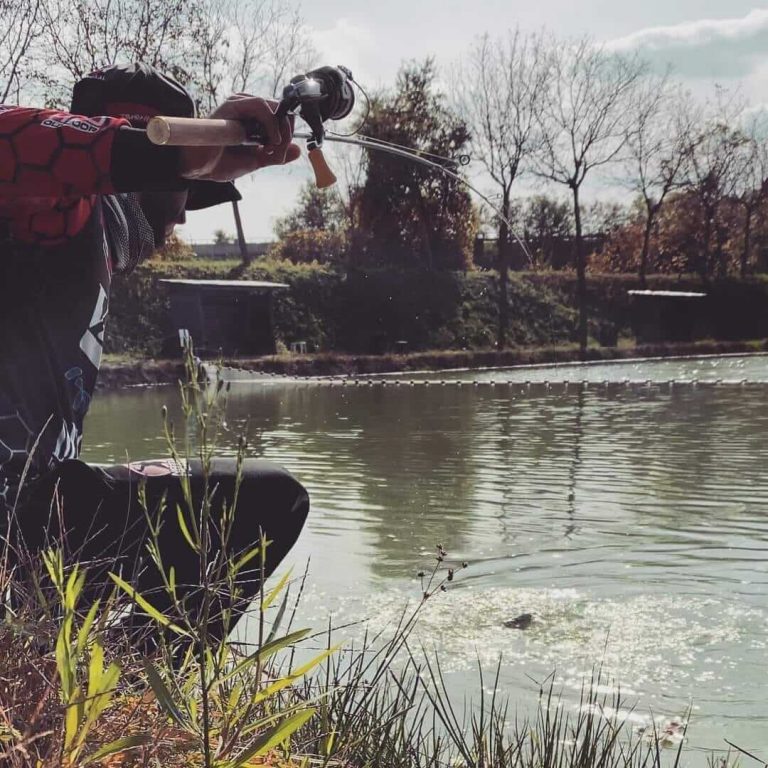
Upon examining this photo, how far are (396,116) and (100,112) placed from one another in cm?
4099

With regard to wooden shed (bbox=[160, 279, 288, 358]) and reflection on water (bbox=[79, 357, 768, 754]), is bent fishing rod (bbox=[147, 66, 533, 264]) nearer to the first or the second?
reflection on water (bbox=[79, 357, 768, 754])

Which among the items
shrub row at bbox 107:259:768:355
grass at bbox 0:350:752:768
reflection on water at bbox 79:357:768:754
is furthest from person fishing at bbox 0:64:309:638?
shrub row at bbox 107:259:768:355

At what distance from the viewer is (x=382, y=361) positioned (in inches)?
1156

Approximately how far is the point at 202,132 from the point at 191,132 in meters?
0.02

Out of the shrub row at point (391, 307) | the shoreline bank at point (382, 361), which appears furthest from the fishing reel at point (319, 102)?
the shrub row at point (391, 307)

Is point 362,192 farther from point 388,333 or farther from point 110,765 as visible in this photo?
point 110,765

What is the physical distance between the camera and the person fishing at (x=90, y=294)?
5.57ft

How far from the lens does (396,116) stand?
41844 mm

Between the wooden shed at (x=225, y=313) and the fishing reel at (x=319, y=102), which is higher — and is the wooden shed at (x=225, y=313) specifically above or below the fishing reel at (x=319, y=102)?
below

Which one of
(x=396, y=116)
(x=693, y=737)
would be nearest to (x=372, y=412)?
(x=693, y=737)

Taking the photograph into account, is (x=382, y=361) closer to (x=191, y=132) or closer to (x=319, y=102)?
(x=319, y=102)

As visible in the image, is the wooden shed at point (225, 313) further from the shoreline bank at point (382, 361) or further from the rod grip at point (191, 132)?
the rod grip at point (191, 132)

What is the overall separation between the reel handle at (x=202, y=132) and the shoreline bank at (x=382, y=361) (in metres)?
21.4

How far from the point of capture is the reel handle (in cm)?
161
